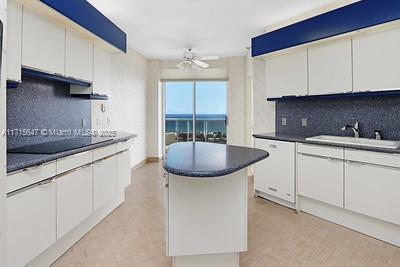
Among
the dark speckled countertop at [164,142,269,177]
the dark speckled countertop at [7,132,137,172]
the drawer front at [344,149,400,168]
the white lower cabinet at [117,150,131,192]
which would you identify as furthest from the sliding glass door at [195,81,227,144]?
the dark speckled countertop at [7,132,137,172]

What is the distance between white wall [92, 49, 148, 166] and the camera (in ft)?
14.5

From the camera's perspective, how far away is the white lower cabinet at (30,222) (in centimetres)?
162

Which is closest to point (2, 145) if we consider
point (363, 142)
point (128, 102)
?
point (363, 142)

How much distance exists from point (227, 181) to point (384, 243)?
184 centimetres

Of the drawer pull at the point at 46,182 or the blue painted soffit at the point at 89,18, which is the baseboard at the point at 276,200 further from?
the blue painted soffit at the point at 89,18

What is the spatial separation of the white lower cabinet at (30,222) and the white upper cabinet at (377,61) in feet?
10.8

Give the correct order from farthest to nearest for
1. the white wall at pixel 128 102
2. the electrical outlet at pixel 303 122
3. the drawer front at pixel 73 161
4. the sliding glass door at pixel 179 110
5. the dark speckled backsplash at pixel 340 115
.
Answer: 1. the sliding glass door at pixel 179 110
2. the white wall at pixel 128 102
3. the electrical outlet at pixel 303 122
4. the dark speckled backsplash at pixel 340 115
5. the drawer front at pixel 73 161

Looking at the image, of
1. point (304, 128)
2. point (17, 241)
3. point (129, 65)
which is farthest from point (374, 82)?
point (129, 65)

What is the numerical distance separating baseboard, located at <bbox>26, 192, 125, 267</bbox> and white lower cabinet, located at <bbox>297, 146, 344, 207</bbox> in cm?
248

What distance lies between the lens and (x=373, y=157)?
2.48 metres

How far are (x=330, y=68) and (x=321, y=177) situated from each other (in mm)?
1356

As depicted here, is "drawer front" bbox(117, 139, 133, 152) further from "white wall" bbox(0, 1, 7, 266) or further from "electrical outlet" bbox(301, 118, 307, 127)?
"electrical outlet" bbox(301, 118, 307, 127)

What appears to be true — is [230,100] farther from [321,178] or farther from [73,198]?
[73,198]

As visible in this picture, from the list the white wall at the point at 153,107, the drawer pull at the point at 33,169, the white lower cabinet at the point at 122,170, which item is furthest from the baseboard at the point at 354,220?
the white wall at the point at 153,107
